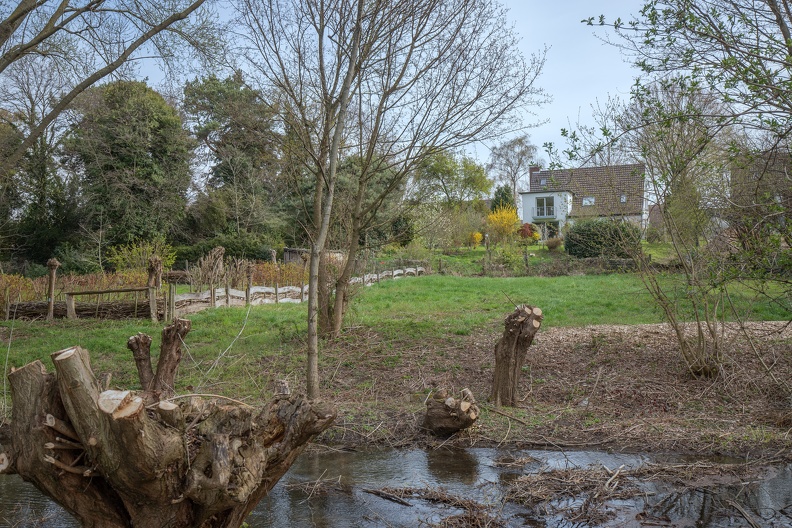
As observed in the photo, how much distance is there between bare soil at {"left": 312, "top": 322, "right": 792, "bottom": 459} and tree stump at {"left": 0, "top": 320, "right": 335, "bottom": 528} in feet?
12.9

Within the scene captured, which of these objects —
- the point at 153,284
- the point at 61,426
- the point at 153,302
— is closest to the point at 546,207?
the point at 153,284

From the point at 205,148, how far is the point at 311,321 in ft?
93.3

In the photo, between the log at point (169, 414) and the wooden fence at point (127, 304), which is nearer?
the log at point (169, 414)

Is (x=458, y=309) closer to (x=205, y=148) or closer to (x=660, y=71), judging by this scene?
(x=660, y=71)

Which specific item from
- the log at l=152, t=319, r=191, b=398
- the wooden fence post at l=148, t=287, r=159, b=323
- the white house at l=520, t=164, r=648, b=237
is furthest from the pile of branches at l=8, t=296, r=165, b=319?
the white house at l=520, t=164, r=648, b=237

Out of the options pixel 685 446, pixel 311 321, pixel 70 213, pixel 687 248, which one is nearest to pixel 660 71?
pixel 687 248

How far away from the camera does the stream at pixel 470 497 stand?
497cm

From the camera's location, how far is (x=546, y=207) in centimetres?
4988

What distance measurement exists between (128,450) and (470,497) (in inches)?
127

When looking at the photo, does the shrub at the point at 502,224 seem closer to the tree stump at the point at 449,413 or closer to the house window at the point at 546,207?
the house window at the point at 546,207

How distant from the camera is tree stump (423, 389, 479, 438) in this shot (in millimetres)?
6969

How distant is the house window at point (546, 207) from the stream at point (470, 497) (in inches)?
1726

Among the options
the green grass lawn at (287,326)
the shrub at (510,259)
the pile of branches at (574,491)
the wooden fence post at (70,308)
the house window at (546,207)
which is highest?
the house window at (546,207)

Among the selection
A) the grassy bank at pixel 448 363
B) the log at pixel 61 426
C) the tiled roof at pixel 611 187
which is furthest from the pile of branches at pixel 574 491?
the tiled roof at pixel 611 187
